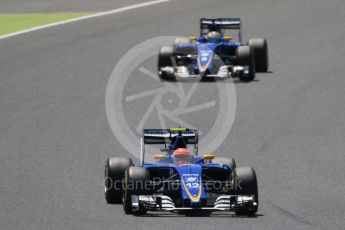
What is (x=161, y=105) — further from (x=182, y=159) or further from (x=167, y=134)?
(x=182, y=159)

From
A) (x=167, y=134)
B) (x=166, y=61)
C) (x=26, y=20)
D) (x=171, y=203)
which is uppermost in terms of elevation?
(x=26, y=20)

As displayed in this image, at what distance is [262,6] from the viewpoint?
39688mm

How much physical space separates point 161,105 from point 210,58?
7.52 ft

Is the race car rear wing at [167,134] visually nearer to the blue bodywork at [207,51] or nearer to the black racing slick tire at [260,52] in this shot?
the blue bodywork at [207,51]

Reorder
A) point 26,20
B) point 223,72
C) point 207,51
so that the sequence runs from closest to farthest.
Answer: point 207,51 → point 223,72 → point 26,20

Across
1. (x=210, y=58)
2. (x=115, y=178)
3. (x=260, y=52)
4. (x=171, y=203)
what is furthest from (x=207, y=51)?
(x=171, y=203)

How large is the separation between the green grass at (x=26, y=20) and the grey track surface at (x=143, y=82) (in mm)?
1103

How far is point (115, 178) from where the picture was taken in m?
17.3

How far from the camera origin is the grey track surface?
17.1 metres

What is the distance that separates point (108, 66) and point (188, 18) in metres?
6.71

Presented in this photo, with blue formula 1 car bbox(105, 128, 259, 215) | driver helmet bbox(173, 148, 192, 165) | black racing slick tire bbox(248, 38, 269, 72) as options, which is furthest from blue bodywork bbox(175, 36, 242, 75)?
driver helmet bbox(173, 148, 192, 165)

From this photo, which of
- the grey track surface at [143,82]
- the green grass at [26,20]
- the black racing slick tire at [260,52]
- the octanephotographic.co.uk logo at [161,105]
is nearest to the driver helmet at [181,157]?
the grey track surface at [143,82]

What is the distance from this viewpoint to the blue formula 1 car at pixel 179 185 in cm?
1653

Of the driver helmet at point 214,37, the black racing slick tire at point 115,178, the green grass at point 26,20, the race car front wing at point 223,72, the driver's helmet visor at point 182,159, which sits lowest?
the black racing slick tire at point 115,178
